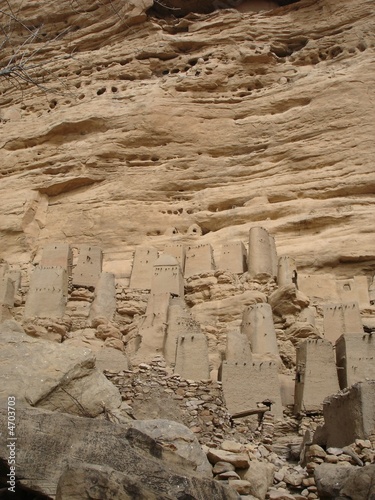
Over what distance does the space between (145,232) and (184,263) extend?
10.3 feet

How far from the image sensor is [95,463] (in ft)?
19.9

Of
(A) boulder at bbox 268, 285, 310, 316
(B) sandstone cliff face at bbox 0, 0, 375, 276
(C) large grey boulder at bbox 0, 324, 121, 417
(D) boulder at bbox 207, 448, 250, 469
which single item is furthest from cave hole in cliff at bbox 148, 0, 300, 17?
(D) boulder at bbox 207, 448, 250, 469

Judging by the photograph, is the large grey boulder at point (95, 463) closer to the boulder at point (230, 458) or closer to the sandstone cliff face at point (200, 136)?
the boulder at point (230, 458)

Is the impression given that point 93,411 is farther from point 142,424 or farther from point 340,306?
point 340,306

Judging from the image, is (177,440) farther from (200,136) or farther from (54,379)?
(200,136)

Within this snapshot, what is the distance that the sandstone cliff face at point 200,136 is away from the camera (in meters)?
22.0

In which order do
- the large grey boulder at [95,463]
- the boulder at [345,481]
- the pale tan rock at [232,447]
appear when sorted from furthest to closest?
the pale tan rock at [232,447] → the boulder at [345,481] → the large grey boulder at [95,463]

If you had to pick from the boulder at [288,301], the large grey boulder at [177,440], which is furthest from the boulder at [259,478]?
the boulder at [288,301]

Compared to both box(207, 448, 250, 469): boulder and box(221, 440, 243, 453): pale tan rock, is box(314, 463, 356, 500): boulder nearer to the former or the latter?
box(207, 448, 250, 469): boulder

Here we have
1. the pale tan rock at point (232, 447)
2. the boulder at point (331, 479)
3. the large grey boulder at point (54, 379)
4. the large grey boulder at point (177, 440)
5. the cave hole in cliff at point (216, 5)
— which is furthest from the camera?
the cave hole in cliff at point (216, 5)

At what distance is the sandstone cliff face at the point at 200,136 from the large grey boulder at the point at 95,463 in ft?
45.6

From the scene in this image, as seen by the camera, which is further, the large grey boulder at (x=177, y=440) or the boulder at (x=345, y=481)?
the large grey boulder at (x=177, y=440)

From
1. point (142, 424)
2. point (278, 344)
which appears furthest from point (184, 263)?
point (142, 424)

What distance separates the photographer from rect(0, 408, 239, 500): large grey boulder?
5.27 metres
